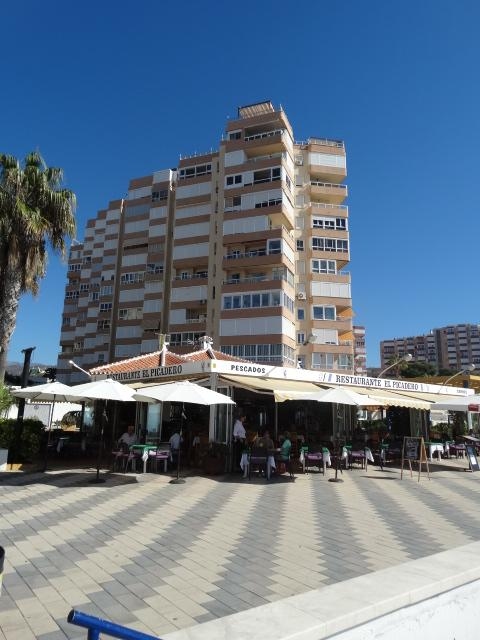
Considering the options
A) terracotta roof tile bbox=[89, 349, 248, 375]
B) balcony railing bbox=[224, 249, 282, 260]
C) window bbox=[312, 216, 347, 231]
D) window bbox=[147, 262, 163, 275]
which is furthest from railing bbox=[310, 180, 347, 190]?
terracotta roof tile bbox=[89, 349, 248, 375]

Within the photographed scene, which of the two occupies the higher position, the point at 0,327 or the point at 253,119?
the point at 253,119

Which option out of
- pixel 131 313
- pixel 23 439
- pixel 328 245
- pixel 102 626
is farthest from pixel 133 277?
pixel 102 626

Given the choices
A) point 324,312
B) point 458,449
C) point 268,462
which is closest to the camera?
point 268,462

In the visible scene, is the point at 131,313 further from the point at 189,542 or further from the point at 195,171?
the point at 189,542

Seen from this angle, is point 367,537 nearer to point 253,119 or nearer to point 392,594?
point 392,594

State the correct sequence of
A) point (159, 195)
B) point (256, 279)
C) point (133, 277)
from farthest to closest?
1. point (133, 277)
2. point (159, 195)
3. point (256, 279)

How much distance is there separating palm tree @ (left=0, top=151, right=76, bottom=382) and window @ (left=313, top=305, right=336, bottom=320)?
104 feet

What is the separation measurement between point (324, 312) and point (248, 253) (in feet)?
32.3

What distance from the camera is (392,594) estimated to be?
3717mm

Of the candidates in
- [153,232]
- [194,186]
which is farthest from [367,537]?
[153,232]

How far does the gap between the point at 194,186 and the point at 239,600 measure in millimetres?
51037

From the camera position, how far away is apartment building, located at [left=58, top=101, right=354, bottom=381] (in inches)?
1745

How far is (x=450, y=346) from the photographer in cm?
18062

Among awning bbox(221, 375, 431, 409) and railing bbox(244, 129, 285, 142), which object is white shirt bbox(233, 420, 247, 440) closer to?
awning bbox(221, 375, 431, 409)
